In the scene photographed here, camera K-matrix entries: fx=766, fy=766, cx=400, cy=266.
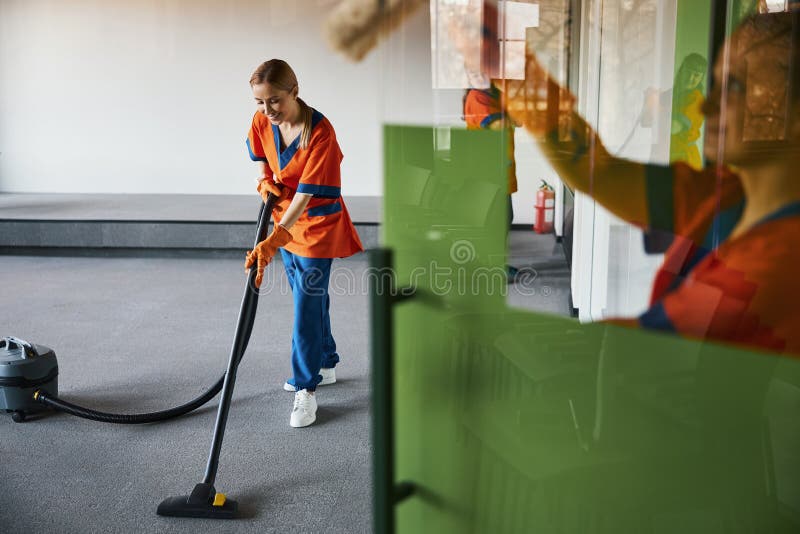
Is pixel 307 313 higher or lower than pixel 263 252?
lower

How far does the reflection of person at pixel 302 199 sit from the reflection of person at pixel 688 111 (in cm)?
176

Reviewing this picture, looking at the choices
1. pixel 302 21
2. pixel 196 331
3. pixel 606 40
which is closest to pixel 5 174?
pixel 302 21

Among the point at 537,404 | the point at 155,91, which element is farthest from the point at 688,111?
the point at 155,91

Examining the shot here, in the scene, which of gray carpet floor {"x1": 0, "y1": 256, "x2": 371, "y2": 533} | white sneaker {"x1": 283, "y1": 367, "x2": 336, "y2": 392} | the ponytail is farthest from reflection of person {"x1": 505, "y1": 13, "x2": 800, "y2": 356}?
white sneaker {"x1": 283, "y1": 367, "x2": 336, "y2": 392}

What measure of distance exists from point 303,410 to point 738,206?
2177 mm

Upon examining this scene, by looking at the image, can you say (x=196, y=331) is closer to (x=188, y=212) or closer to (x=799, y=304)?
(x=188, y=212)

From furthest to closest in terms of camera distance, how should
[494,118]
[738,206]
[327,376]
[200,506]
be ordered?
1. [327,376]
2. [200,506]
3. [494,118]
4. [738,206]

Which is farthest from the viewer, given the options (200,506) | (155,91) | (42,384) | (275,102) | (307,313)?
(155,91)

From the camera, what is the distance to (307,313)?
2.57 metres

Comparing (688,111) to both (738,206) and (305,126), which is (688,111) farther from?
(305,126)

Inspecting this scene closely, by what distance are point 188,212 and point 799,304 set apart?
576 centimetres

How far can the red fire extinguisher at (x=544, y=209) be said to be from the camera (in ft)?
2.30

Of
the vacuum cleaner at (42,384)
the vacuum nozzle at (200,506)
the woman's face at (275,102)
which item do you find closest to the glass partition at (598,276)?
the vacuum nozzle at (200,506)

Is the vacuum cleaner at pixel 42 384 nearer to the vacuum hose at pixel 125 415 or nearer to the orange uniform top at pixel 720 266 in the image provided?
the vacuum hose at pixel 125 415
